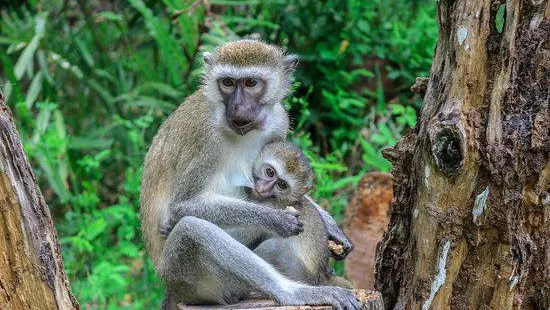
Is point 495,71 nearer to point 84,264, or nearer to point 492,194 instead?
point 492,194

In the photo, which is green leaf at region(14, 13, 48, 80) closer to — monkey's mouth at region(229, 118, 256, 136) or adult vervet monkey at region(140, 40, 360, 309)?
adult vervet monkey at region(140, 40, 360, 309)

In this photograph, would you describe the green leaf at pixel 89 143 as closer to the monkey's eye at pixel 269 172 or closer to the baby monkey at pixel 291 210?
the baby monkey at pixel 291 210

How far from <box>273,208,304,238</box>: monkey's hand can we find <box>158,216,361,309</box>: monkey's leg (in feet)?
1.06

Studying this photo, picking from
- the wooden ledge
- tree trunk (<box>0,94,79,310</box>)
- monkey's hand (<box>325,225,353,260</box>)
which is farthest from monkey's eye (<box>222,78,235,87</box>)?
tree trunk (<box>0,94,79,310</box>)

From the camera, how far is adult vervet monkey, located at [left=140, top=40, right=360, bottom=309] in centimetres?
522

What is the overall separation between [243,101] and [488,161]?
1.97m

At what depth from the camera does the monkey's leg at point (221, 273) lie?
5.14 m

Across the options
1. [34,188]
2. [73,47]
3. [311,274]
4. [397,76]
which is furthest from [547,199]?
[73,47]

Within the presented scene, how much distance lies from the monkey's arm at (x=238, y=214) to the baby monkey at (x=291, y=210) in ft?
0.48

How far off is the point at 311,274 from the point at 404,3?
650 cm

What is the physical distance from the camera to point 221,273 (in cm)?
525

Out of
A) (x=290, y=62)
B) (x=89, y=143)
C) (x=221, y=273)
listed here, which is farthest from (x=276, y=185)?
(x=89, y=143)

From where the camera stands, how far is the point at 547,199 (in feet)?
15.1

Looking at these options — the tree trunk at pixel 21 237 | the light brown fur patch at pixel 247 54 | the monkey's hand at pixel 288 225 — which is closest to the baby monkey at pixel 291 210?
the monkey's hand at pixel 288 225
